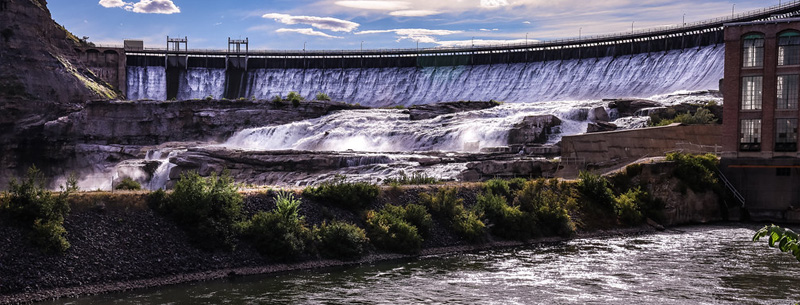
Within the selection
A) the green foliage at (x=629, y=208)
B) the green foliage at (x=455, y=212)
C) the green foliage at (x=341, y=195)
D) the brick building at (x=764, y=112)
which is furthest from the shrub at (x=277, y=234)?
the brick building at (x=764, y=112)

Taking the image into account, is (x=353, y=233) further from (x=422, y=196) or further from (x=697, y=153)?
(x=697, y=153)

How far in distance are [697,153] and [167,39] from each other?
96.3 m

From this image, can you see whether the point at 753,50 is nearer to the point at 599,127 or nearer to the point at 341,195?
the point at 599,127

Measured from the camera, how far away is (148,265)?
33781 mm

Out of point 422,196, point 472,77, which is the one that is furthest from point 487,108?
point 422,196

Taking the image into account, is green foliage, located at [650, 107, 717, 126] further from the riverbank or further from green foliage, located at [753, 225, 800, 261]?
green foliage, located at [753, 225, 800, 261]

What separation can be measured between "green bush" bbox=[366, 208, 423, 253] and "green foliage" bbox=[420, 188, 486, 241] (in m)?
2.75

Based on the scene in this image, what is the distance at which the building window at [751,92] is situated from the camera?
174 feet

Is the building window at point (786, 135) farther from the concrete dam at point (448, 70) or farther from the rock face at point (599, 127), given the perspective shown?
the concrete dam at point (448, 70)

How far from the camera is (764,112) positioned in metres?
52.9

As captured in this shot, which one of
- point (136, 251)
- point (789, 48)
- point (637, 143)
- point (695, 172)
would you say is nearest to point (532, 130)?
point (637, 143)

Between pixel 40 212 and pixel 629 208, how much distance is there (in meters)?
32.5

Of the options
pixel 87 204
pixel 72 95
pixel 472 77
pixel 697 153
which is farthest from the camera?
pixel 472 77

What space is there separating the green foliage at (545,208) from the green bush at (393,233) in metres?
8.12
